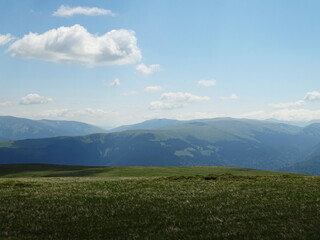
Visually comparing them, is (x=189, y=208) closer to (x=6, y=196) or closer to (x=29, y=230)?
(x=29, y=230)

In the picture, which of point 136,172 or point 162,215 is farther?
point 136,172

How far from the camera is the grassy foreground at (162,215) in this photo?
51.9 ft

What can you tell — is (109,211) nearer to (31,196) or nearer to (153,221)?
(153,221)

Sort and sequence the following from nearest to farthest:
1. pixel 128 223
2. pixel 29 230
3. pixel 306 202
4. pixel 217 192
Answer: pixel 29 230 → pixel 128 223 → pixel 306 202 → pixel 217 192

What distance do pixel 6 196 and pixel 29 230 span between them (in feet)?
43.1

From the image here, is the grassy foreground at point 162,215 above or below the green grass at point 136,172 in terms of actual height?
above

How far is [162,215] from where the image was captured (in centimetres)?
2003

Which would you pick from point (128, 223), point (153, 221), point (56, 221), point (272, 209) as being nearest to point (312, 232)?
point (272, 209)

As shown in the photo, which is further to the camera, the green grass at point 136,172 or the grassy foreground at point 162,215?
the green grass at point 136,172

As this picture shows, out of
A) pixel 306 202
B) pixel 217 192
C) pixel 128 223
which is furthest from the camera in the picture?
pixel 217 192

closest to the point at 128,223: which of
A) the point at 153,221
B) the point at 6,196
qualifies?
the point at 153,221

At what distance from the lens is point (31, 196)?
27.8 metres

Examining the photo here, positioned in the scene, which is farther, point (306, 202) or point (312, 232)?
point (306, 202)

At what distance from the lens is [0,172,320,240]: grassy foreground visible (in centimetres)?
1580
